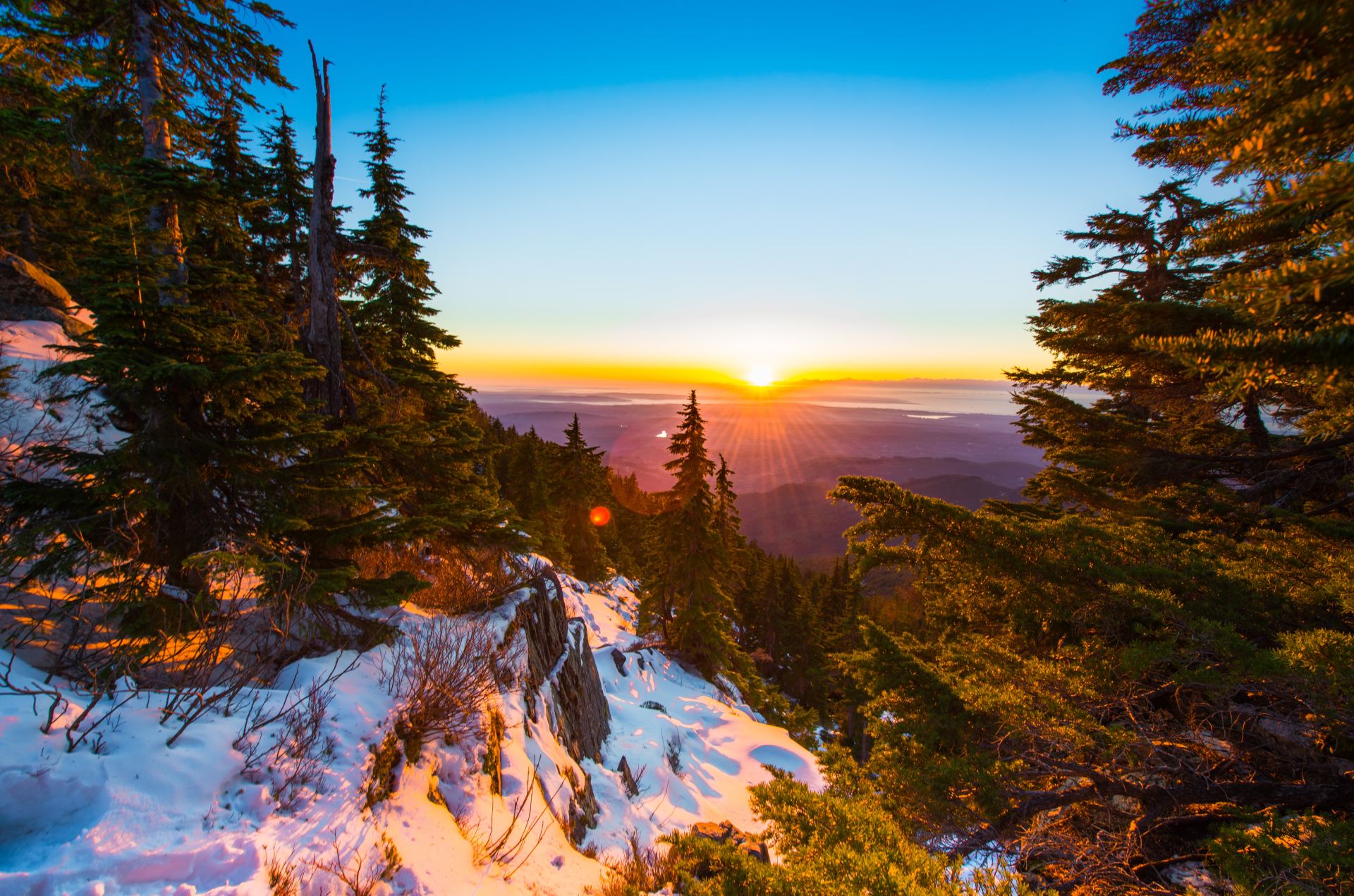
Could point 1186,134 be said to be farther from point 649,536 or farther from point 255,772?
point 649,536

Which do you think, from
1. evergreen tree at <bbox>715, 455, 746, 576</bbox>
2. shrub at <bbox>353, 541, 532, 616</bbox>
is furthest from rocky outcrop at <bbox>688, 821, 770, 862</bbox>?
evergreen tree at <bbox>715, 455, 746, 576</bbox>

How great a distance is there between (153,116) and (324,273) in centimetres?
248

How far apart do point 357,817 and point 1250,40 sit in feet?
24.7

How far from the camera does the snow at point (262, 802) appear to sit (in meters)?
2.61

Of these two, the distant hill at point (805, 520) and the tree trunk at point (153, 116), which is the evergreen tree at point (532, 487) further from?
the distant hill at point (805, 520)

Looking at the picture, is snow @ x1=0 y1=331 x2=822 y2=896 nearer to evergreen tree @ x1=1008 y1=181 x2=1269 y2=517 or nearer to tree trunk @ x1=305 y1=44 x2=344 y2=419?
tree trunk @ x1=305 y1=44 x2=344 y2=419

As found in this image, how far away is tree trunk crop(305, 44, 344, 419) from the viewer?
7.59 metres

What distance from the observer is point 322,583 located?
Result: 5355mm

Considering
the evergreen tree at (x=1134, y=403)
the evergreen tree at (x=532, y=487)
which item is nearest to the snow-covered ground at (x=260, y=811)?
the evergreen tree at (x=1134, y=403)

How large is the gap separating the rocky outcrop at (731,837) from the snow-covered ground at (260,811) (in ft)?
3.96

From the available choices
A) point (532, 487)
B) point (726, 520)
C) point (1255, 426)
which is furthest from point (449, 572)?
point (532, 487)

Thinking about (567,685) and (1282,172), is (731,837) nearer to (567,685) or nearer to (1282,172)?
(567,685)

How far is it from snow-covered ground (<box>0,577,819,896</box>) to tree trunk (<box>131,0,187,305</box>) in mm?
4979

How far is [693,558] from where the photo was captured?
854 inches
